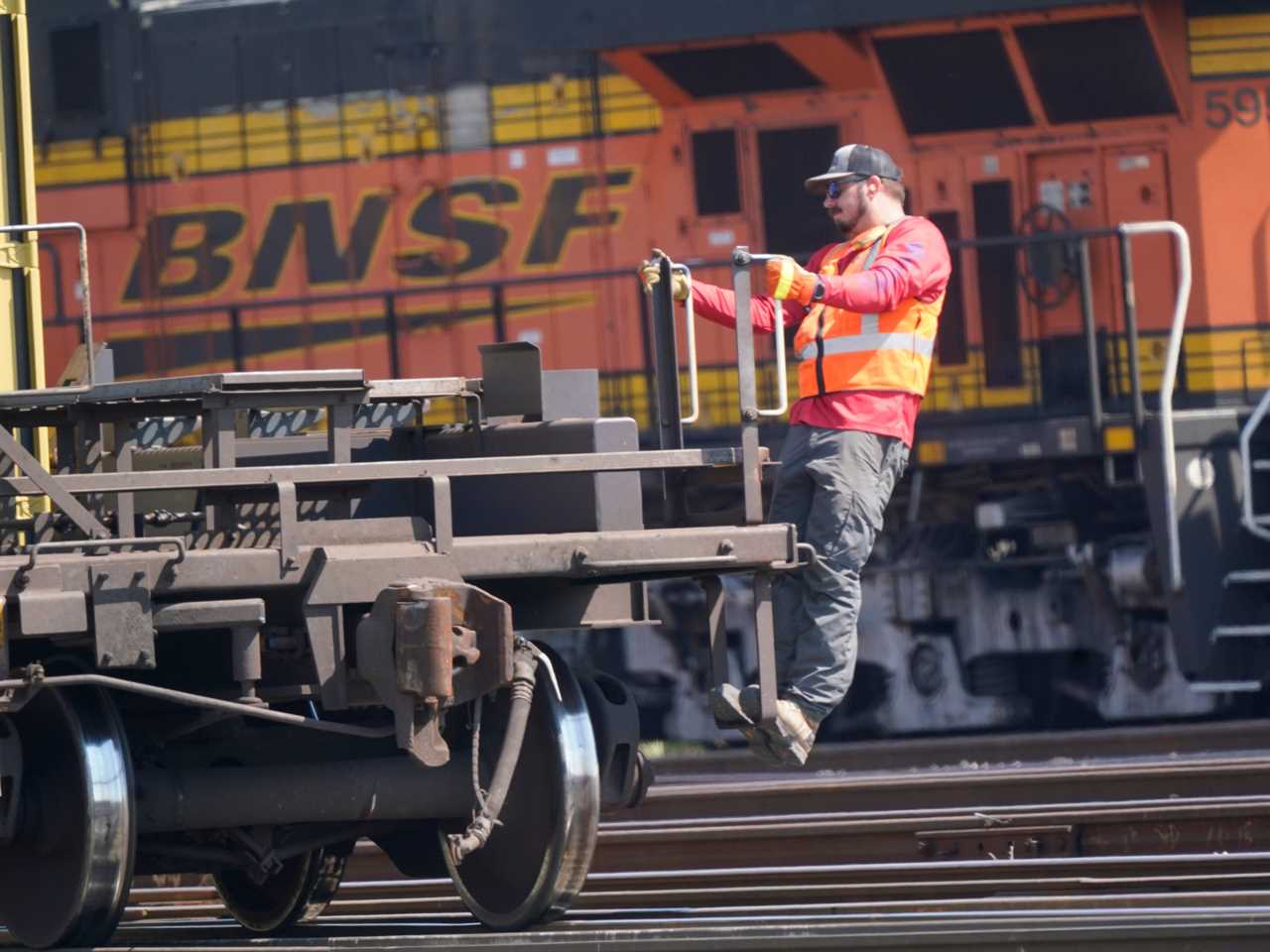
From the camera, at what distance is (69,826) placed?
404 cm

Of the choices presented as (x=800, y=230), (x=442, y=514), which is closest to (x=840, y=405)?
(x=442, y=514)

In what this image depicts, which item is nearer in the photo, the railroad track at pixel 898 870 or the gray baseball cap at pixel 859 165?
the railroad track at pixel 898 870

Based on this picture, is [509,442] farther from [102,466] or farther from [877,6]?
[877,6]

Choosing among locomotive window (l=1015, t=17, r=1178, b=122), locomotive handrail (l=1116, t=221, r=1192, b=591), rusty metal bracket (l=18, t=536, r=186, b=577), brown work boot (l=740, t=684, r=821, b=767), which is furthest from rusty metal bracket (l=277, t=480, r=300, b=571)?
locomotive window (l=1015, t=17, r=1178, b=122)

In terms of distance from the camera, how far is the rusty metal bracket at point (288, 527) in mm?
3830

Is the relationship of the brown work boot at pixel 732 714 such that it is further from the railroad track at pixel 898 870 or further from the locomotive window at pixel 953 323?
the locomotive window at pixel 953 323

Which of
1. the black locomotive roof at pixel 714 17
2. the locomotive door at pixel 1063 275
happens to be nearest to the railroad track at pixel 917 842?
the locomotive door at pixel 1063 275

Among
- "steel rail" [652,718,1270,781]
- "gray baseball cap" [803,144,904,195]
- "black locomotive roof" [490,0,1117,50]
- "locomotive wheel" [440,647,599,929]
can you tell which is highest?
"black locomotive roof" [490,0,1117,50]

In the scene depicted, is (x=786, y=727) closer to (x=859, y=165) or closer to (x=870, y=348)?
(x=870, y=348)

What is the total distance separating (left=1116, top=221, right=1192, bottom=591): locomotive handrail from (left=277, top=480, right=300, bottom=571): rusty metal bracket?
5.22 metres

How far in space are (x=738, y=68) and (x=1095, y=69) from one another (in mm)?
1697

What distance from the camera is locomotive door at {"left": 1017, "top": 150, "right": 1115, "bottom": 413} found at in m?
9.07

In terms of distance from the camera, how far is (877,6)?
9.02 m

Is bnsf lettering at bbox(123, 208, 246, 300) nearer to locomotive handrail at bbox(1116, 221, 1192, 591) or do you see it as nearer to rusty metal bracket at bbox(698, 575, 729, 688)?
locomotive handrail at bbox(1116, 221, 1192, 591)
